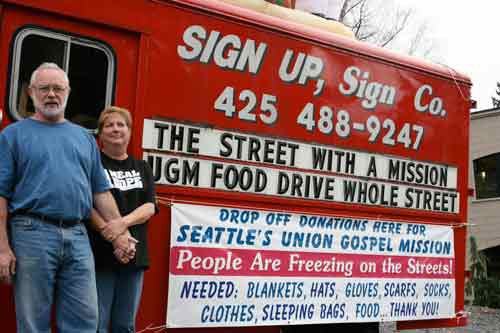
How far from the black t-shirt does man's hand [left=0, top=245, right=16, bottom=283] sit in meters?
0.62

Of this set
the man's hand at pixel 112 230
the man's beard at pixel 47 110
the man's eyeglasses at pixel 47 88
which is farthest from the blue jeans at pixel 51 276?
the man's eyeglasses at pixel 47 88

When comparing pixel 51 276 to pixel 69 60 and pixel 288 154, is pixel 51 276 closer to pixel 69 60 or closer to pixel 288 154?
pixel 69 60

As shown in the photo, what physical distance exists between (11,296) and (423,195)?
364 centimetres

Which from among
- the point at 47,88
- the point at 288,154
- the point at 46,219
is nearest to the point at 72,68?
the point at 47,88

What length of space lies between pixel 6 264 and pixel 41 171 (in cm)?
48

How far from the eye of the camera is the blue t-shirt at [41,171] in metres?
3.52

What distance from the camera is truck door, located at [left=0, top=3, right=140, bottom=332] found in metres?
4.07

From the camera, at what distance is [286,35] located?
17.6ft

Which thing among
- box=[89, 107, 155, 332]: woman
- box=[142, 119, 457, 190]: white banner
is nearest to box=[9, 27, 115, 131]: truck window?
box=[89, 107, 155, 332]: woman

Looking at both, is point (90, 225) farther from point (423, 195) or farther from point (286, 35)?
point (423, 195)

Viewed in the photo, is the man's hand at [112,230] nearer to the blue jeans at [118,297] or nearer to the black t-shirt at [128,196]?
the black t-shirt at [128,196]

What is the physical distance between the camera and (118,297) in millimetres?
4191

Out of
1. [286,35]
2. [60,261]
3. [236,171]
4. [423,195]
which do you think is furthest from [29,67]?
[423,195]

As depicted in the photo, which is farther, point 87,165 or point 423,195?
point 423,195
